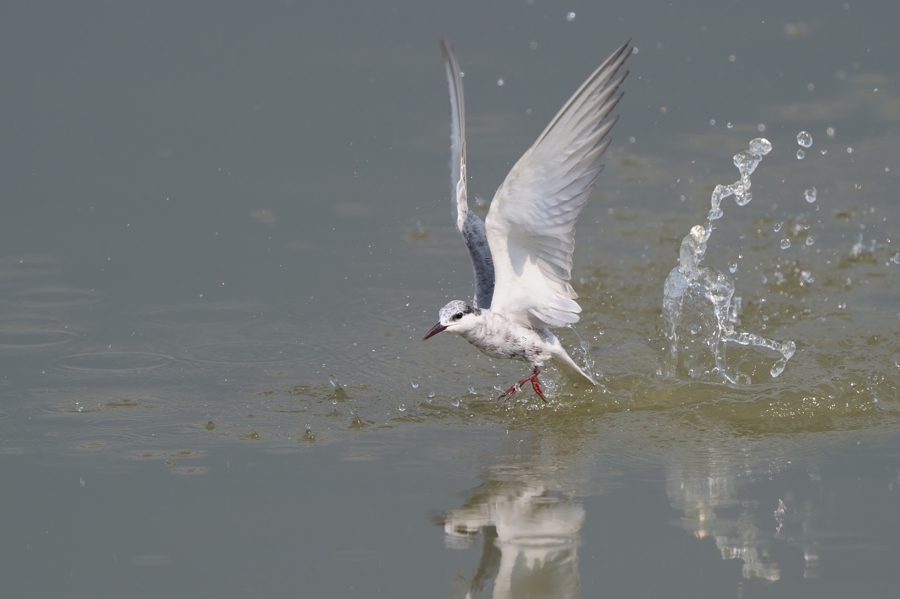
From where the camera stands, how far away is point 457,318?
690 cm

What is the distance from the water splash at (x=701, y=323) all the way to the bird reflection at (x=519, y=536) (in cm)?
197

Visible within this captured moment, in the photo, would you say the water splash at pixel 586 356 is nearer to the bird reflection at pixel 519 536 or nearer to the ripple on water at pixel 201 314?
the bird reflection at pixel 519 536

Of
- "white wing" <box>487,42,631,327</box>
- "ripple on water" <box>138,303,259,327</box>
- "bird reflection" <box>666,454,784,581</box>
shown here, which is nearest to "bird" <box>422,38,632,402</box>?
"white wing" <box>487,42,631,327</box>

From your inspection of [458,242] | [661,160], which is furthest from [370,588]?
[661,160]

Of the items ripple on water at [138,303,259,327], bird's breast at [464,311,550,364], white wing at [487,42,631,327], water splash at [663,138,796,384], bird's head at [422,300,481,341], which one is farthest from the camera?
ripple on water at [138,303,259,327]

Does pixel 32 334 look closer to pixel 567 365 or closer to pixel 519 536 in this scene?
pixel 567 365

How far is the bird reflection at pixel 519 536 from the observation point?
5.10 m

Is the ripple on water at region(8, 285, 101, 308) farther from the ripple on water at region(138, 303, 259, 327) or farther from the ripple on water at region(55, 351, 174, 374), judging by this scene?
the ripple on water at region(55, 351, 174, 374)

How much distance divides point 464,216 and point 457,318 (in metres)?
0.78

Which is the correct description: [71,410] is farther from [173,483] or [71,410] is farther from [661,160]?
[661,160]

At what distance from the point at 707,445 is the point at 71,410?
12.2ft

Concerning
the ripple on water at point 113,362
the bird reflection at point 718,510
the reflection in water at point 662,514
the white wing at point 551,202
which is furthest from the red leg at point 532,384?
the ripple on water at point 113,362

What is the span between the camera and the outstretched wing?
286 inches

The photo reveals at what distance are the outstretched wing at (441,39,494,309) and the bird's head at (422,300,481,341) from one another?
37cm
